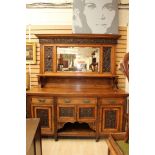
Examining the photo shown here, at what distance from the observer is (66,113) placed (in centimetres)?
394

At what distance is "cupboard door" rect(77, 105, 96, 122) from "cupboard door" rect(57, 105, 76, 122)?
89 mm

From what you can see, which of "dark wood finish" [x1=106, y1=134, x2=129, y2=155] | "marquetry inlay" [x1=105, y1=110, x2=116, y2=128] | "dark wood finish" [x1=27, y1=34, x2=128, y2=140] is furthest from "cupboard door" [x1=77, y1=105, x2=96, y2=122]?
"dark wood finish" [x1=106, y1=134, x2=129, y2=155]

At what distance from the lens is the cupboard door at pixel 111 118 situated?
3949mm

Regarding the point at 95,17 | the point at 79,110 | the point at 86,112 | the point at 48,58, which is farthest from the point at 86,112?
the point at 95,17

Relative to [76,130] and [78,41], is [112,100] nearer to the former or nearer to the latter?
[76,130]

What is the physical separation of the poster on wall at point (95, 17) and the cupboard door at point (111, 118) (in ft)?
5.02

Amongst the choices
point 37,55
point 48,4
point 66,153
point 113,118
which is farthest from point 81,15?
point 66,153

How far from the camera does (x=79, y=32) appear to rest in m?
4.38

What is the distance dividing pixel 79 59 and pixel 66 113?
3.72ft

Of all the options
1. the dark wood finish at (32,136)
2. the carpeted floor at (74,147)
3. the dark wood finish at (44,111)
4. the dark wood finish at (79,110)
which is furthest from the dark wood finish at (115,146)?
the dark wood finish at (44,111)

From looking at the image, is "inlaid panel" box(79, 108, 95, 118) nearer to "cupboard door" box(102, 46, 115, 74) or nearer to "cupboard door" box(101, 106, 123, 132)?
"cupboard door" box(101, 106, 123, 132)

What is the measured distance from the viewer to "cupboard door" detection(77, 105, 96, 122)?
3930 millimetres
